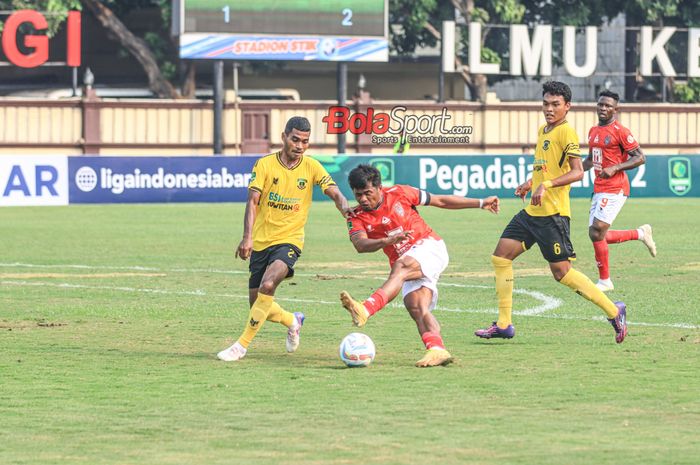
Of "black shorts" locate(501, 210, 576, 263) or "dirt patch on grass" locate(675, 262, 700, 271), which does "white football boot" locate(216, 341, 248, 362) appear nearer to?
"black shorts" locate(501, 210, 576, 263)

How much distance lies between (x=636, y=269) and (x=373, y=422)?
37.8ft

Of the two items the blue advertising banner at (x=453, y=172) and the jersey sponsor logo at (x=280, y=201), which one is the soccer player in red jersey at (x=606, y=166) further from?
the blue advertising banner at (x=453, y=172)

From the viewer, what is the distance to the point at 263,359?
11602mm

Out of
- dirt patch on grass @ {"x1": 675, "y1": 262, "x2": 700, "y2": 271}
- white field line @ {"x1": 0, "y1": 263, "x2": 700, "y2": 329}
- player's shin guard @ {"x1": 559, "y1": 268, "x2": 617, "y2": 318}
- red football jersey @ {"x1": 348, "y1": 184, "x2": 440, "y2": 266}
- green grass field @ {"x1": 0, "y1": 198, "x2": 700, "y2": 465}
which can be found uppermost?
red football jersey @ {"x1": 348, "y1": 184, "x2": 440, "y2": 266}

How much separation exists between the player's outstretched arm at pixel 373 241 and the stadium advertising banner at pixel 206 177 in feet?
72.4

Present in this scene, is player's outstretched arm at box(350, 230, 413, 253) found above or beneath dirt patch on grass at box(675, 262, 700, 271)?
above

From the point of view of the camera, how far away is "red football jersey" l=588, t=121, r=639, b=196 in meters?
16.7

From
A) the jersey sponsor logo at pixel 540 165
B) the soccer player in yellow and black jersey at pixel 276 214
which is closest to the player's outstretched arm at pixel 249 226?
the soccer player in yellow and black jersey at pixel 276 214

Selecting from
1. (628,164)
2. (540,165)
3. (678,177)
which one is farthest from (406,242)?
(678,177)

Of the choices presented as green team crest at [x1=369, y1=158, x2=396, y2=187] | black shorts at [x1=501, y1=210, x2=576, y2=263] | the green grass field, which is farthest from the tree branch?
black shorts at [x1=501, y1=210, x2=576, y2=263]

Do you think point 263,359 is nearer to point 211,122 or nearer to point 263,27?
point 263,27

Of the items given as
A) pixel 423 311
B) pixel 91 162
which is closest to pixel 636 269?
pixel 423 311

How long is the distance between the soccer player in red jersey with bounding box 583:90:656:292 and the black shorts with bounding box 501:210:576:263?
13.0ft

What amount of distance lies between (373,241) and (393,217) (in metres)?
0.38
